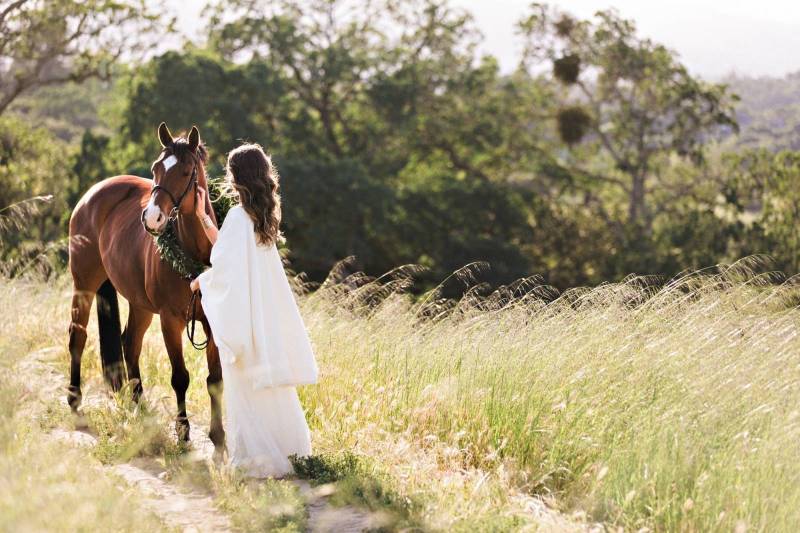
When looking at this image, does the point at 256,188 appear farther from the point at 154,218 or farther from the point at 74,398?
the point at 74,398

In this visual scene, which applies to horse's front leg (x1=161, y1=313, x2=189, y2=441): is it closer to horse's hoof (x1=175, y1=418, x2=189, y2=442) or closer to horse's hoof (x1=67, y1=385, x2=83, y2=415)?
horse's hoof (x1=175, y1=418, x2=189, y2=442)

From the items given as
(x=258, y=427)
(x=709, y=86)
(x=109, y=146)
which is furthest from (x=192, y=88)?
(x=258, y=427)

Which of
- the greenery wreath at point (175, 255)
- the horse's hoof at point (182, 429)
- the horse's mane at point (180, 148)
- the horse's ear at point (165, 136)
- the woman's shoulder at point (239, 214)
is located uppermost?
the horse's ear at point (165, 136)

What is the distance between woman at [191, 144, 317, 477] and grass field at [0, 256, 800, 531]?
30 centimetres

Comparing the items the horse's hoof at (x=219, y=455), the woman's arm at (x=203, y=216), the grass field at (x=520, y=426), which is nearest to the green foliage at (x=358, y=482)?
the grass field at (x=520, y=426)

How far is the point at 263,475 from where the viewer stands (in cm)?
603

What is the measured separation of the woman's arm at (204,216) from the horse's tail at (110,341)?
5.93 feet

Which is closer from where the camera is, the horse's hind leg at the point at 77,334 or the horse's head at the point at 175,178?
the horse's head at the point at 175,178

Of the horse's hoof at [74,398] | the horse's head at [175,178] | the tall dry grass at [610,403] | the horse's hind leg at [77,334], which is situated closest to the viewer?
the tall dry grass at [610,403]

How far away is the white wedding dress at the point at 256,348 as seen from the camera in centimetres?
597

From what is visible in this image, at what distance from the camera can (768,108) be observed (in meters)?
97.1

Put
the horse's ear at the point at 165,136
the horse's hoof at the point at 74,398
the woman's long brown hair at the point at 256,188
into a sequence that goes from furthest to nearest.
A: the horse's hoof at the point at 74,398 < the horse's ear at the point at 165,136 < the woman's long brown hair at the point at 256,188

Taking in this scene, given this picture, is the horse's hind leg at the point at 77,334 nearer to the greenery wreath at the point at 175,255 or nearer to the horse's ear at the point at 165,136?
the greenery wreath at the point at 175,255

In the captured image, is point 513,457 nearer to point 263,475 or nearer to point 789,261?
point 263,475
